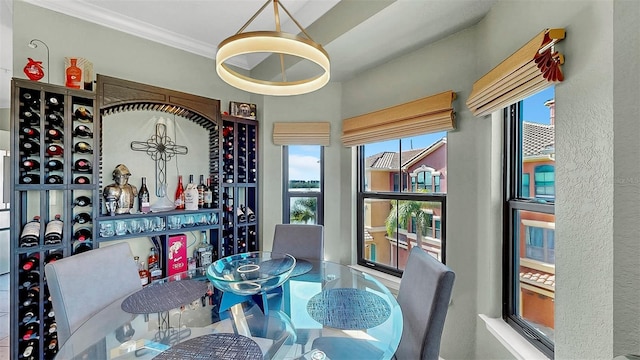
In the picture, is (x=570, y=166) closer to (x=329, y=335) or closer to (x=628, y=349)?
(x=628, y=349)

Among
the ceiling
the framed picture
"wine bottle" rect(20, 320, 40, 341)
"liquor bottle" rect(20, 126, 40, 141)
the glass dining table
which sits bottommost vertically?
"wine bottle" rect(20, 320, 40, 341)

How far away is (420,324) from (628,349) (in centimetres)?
64

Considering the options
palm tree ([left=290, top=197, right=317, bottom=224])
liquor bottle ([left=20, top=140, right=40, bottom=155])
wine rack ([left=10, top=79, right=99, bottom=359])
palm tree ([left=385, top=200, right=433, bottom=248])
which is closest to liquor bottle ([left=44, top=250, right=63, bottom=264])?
wine rack ([left=10, top=79, right=99, bottom=359])

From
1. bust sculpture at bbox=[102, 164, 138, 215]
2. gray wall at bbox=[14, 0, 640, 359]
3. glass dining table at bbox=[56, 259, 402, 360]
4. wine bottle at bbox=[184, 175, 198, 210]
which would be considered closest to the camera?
gray wall at bbox=[14, 0, 640, 359]

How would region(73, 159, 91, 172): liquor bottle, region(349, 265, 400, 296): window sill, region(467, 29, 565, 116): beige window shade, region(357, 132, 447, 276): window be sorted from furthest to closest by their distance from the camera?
1. region(349, 265, 400, 296): window sill
2. region(357, 132, 447, 276): window
3. region(73, 159, 91, 172): liquor bottle
4. region(467, 29, 565, 116): beige window shade

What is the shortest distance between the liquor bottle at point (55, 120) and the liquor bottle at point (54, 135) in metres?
0.04

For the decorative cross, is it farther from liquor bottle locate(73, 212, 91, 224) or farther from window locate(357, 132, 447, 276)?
window locate(357, 132, 447, 276)

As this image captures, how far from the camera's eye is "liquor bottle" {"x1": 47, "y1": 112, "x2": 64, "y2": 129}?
186cm

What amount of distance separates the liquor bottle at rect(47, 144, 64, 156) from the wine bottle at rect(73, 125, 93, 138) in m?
0.14

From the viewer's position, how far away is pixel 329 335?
1.20 m

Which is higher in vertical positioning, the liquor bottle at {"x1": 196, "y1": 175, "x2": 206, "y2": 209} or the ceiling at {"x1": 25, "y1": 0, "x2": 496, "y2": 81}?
the ceiling at {"x1": 25, "y1": 0, "x2": 496, "y2": 81}

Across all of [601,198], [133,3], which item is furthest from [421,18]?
[133,3]

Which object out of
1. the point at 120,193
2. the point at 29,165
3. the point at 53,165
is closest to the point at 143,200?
A: the point at 120,193

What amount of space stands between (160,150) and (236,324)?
1886 mm
